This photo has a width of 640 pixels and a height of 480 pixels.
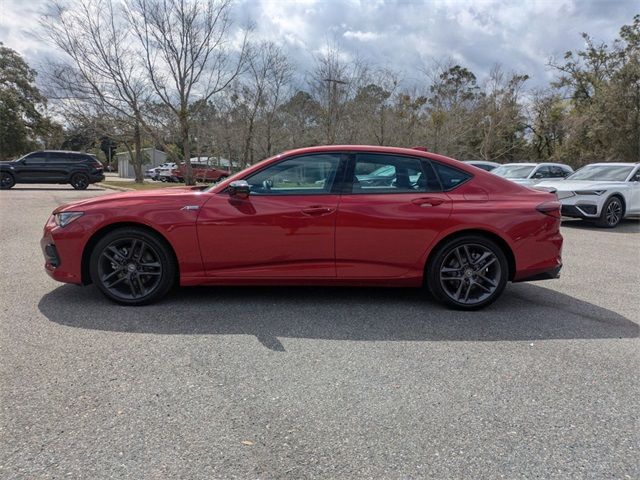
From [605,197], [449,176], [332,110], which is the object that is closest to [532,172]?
[605,197]

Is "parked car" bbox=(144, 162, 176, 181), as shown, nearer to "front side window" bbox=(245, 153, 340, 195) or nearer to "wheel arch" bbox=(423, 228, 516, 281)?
"front side window" bbox=(245, 153, 340, 195)

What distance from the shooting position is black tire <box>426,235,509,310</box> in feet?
14.6

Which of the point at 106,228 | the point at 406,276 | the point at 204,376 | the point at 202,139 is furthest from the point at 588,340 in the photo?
the point at 202,139

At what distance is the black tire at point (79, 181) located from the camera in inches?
835

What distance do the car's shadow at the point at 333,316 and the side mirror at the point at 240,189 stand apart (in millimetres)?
1066

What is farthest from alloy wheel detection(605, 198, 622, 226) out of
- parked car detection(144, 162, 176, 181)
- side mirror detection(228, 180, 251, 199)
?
parked car detection(144, 162, 176, 181)

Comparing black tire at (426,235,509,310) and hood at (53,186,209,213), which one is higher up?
hood at (53,186,209,213)

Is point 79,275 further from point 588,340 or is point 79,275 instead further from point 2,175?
point 2,175

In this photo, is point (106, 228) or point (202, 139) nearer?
point (106, 228)

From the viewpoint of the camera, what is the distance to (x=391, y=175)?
178 inches

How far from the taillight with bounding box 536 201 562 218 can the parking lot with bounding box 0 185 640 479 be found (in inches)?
37.7

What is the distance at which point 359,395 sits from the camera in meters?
2.93

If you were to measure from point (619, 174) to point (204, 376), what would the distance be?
12107mm

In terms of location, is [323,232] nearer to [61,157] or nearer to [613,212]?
[613,212]
